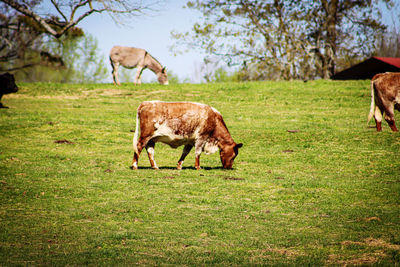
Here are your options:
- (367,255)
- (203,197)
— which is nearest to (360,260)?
(367,255)

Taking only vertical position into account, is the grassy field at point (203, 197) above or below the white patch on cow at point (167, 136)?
below

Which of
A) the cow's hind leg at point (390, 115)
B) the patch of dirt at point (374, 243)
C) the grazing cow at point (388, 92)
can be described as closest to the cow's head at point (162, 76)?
the grazing cow at point (388, 92)

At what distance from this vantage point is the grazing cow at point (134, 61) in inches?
1286

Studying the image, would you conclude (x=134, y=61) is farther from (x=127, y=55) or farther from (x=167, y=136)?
(x=167, y=136)

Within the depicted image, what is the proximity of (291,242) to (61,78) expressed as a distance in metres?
61.9

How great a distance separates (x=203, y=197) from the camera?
915 cm

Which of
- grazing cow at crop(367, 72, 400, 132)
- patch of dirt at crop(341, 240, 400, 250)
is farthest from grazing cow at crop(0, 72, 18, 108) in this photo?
patch of dirt at crop(341, 240, 400, 250)

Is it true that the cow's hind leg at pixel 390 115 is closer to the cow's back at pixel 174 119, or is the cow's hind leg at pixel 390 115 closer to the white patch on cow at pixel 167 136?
the cow's back at pixel 174 119

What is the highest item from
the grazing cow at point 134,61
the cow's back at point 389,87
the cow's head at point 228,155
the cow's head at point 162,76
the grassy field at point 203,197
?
the grazing cow at point 134,61

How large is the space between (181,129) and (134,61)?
2262cm

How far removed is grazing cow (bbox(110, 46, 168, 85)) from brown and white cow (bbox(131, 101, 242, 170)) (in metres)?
20.9

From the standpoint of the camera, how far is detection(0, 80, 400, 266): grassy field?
598cm

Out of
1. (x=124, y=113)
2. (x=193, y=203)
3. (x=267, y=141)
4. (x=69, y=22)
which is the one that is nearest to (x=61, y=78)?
(x=69, y=22)

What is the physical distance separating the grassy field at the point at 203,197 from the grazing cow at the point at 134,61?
12.4 metres
